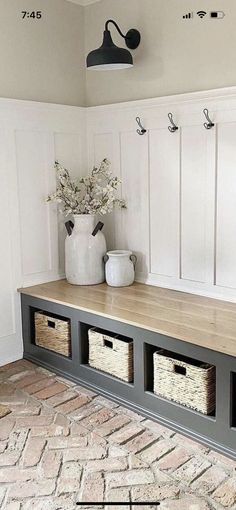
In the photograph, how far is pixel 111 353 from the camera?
286 cm

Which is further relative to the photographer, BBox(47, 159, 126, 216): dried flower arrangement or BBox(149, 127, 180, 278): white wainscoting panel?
BBox(47, 159, 126, 216): dried flower arrangement

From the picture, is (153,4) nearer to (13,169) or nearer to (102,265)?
(13,169)

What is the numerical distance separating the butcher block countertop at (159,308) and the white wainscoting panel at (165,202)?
0.63 feet

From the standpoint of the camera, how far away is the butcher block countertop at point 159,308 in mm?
2457

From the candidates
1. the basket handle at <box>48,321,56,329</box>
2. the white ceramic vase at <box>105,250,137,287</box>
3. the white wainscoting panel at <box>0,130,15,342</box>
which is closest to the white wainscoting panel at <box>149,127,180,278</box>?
the white ceramic vase at <box>105,250,137,287</box>

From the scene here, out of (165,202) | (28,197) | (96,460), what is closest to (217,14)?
(165,202)

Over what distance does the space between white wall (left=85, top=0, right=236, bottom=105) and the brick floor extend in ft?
6.37

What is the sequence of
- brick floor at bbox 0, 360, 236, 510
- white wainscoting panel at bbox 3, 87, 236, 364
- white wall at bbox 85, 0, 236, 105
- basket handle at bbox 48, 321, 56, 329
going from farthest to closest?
basket handle at bbox 48, 321, 56, 329 → white wainscoting panel at bbox 3, 87, 236, 364 → white wall at bbox 85, 0, 236, 105 → brick floor at bbox 0, 360, 236, 510

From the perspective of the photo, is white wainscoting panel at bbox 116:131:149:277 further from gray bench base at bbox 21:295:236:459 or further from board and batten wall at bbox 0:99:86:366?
gray bench base at bbox 21:295:236:459

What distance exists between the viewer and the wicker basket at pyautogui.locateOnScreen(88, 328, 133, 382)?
2.78 meters

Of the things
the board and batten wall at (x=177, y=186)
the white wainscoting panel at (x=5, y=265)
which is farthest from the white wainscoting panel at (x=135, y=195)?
the white wainscoting panel at (x=5, y=265)

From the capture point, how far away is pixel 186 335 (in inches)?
96.7

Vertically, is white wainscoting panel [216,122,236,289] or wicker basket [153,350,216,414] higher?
white wainscoting panel [216,122,236,289]

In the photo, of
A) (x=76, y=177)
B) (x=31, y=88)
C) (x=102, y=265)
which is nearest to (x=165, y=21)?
(x=31, y=88)
